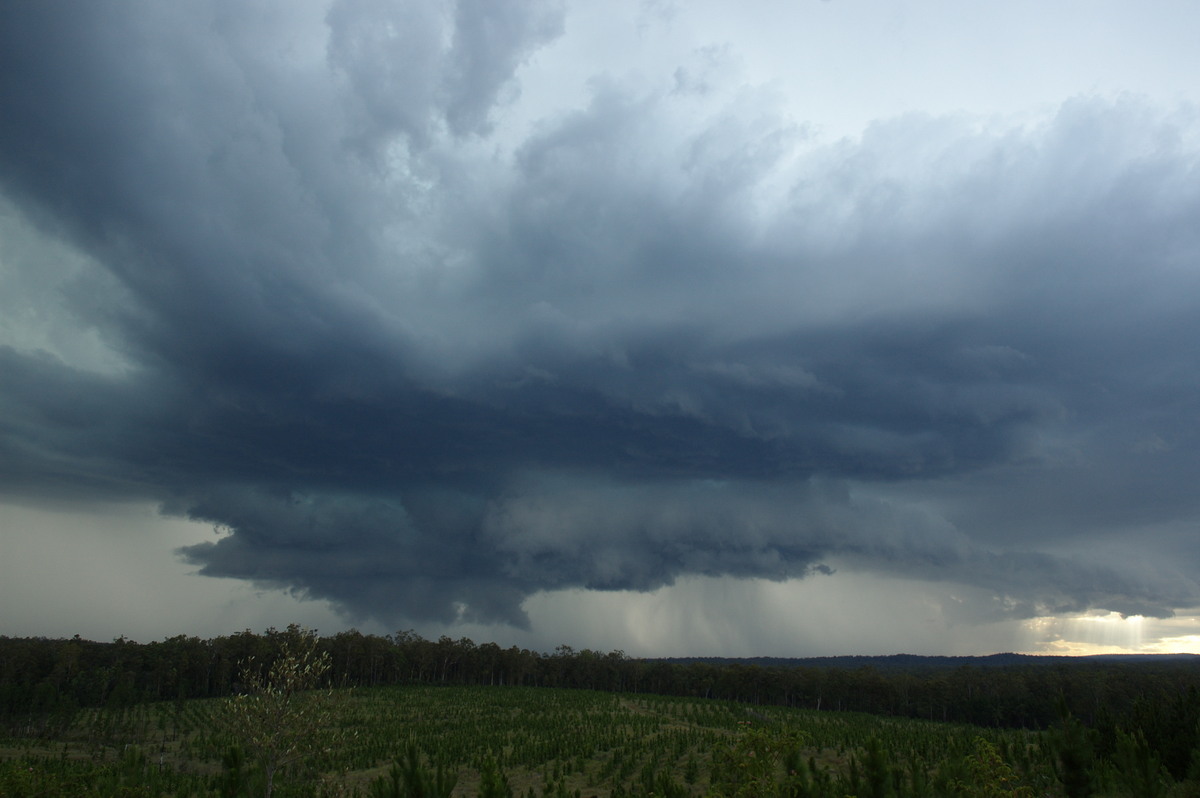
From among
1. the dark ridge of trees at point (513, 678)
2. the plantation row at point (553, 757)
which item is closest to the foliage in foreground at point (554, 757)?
the plantation row at point (553, 757)

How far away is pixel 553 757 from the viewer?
56.3 meters

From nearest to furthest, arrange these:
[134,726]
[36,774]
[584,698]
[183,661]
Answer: [36,774]
[134,726]
[584,698]
[183,661]

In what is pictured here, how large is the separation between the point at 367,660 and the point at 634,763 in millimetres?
130282

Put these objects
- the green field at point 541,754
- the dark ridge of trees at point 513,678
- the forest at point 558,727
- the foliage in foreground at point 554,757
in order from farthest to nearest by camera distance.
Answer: the dark ridge of trees at point 513,678 < the forest at point 558,727 < the green field at point 541,754 < the foliage in foreground at point 554,757

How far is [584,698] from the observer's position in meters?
113

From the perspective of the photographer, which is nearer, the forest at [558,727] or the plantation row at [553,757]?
the plantation row at [553,757]

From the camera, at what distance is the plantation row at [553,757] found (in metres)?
20.5

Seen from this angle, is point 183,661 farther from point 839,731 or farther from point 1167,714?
point 1167,714

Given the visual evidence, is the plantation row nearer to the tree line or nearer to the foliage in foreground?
the foliage in foreground

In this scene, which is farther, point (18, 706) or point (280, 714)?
point (18, 706)

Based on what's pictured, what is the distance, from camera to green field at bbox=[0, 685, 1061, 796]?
21.3m

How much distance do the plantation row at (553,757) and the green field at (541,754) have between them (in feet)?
0.44

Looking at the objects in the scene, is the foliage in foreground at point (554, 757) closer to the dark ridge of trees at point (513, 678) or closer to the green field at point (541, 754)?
the green field at point (541, 754)

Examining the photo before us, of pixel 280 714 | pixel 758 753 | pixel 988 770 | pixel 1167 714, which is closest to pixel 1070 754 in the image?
pixel 988 770
